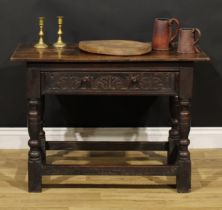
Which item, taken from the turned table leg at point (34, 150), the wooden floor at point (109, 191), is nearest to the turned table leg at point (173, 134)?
the wooden floor at point (109, 191)

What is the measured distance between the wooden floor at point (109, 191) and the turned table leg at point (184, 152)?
0.18ft

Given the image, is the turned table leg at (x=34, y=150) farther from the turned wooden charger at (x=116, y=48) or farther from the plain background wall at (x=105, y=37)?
the plain background wall at (x=105, y=37)

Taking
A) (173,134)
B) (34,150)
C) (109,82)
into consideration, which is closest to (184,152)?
(173,134)

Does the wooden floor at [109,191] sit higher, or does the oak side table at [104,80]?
the oak side table at [104,80]

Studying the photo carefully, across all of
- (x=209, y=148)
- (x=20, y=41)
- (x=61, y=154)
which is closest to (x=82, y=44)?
(x=20, y=41)

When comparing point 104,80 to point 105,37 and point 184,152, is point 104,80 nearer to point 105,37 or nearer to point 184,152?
point 184,152

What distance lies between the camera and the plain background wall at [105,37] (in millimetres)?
3389

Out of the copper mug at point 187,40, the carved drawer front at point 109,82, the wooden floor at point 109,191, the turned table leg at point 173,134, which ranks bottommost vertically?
the wooden floor at point 109,191

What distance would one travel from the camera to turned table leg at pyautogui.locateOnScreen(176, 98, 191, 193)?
2846 millimetres

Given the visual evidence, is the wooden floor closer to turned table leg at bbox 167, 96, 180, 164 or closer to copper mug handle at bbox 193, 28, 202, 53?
turned table leg at bbox 167, 96, 180, 164

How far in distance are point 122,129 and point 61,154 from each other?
0.41 meters

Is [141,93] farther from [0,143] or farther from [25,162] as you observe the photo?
[0,143]

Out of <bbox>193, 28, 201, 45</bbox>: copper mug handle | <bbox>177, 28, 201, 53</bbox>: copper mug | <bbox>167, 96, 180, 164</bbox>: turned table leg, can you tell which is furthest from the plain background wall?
<bbox>177, 28, 201, 53</bbox>: copper mug

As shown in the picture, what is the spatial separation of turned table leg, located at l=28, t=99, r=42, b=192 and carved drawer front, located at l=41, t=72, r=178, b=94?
0.12m
